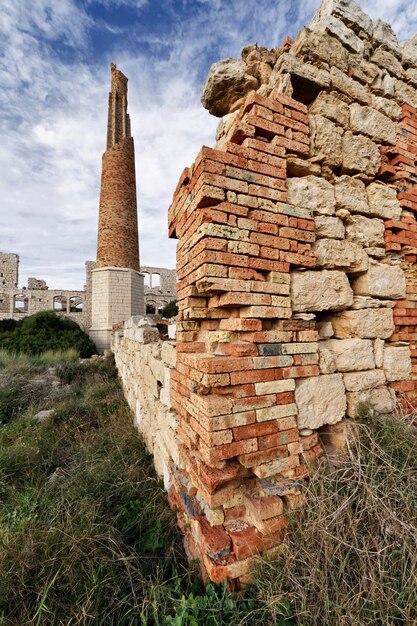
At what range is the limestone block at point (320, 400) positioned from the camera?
186 centimetres

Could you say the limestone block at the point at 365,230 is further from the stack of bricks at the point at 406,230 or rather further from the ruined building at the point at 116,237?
the ruined building at the point at 116,237

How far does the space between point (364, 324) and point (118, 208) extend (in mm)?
13986

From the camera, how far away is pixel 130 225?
14047mm

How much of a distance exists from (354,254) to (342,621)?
6.95ft

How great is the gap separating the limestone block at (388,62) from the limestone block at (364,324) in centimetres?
231

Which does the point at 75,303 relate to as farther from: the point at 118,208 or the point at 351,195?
the point at 351,195

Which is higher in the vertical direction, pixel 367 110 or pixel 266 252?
pixel 367 110

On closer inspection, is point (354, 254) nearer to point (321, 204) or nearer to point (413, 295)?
point (321, 204)

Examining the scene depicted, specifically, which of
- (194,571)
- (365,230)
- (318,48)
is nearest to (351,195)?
(365,230)

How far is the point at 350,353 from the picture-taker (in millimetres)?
2074

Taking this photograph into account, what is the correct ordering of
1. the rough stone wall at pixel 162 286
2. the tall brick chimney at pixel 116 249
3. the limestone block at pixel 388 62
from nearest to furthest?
the limestone block at pixel 388 62 → the tall brick chimney at pixel 116 249 → the rough stone wall at pixel 162 286

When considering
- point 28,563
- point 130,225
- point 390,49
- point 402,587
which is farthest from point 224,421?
point 130,225

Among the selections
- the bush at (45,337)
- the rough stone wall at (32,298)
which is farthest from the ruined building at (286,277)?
the rough stone wall at (32,298)

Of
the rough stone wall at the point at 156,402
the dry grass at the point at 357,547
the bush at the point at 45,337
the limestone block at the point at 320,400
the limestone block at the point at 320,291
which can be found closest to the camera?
the dry grass at the point at 357,547
